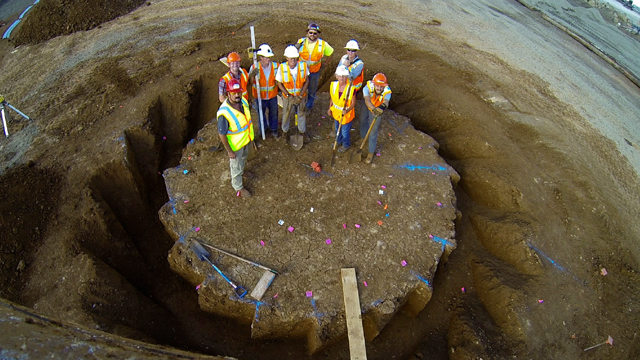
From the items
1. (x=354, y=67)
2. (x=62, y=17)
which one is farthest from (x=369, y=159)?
(x=62, y=17)

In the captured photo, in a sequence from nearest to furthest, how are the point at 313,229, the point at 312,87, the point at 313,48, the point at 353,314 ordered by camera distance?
the point at 353,314 → the point at 313,229 → the point at 313,48 → the point at 312,87

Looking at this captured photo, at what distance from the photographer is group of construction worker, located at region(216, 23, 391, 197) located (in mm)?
5184

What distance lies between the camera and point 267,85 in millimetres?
6082

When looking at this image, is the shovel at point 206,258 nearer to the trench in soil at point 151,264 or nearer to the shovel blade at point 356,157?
the trench in soil at point 151,264

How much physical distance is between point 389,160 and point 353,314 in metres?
3.05

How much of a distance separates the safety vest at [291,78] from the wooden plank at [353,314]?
318 centimetres

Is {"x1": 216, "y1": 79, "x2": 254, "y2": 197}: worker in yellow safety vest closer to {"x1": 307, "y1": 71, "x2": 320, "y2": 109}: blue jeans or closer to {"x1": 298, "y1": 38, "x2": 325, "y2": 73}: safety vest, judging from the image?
{"x1": 298, "y1": 38, "x2": 325, "y2": 73}: safety vest

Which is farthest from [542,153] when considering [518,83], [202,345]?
[202,345]

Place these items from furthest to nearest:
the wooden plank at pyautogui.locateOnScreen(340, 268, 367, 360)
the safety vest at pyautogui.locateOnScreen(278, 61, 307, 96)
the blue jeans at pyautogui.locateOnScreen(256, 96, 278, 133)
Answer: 1. the blue jeans at pyautogui.locateOnScreen(256, 96, 278, 133)
2. the safety vest at pyautogui.locateOnScreen(278, 61, 307, 96)
3. the wooden plank at pyautogui.locateOnScreen(340, 268, 367, 360)

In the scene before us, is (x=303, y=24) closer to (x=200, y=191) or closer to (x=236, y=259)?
(x=200, y=191)

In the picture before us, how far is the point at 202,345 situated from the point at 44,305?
222cm

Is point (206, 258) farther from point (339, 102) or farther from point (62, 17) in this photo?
point (62, 17)

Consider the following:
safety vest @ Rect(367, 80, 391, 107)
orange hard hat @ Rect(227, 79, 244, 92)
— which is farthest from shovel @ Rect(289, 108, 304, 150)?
orange hard hat @ Rect(227, 79, 244, 92)

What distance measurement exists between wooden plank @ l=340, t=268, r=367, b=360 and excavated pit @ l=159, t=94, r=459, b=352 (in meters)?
0.10
